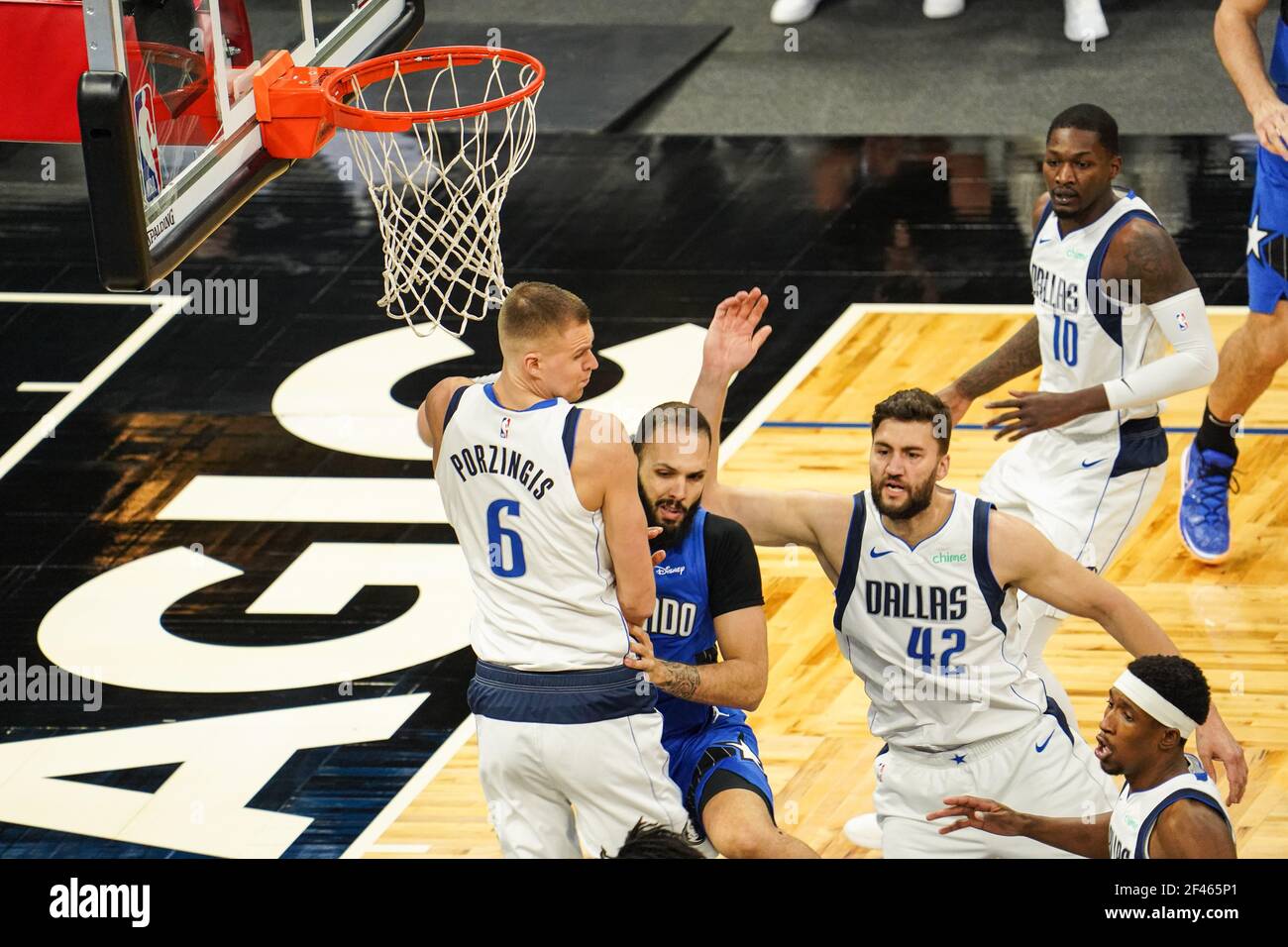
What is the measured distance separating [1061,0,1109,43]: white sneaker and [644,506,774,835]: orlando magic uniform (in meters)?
9.59

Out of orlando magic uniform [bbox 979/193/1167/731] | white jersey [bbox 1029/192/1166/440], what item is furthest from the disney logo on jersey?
white jersey [bbox 1029/192/1166/440]

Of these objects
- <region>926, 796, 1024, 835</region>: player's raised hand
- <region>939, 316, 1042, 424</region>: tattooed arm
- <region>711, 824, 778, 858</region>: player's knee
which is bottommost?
<region>711, 824, 778, 858</region>: player's knee

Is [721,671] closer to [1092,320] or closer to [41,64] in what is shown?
[1092,320]

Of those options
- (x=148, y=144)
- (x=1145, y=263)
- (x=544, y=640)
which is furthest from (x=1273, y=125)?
(x=148, y=144)

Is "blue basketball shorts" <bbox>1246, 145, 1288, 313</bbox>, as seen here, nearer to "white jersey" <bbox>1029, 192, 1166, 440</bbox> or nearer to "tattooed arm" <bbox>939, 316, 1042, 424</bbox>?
"white jersey" <bbox>1029, 192, 1166, 440</bbox>

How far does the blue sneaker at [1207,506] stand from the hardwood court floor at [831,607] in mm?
87

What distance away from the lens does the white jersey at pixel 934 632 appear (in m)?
5.16

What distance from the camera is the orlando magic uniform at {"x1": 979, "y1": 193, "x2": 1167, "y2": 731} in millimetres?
6203

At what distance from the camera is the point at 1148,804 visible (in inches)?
177

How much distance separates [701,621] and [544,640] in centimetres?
51

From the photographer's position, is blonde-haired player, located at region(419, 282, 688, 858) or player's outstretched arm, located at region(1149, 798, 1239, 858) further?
blonde-haired player, located at region(419, 282, 688, 858)

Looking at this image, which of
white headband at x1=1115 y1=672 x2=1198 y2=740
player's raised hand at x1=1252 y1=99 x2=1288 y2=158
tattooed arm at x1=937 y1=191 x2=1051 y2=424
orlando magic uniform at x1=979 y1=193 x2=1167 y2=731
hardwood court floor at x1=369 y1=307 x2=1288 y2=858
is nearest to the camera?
white headband at x1=1115 y1=672 x2=1198 y2=740

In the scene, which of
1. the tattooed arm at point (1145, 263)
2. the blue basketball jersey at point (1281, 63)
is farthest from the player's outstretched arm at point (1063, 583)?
the blue basketball jersey at point (1281, 63)

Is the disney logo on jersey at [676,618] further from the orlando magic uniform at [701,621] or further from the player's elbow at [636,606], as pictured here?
the player's elbow at [636,606]
